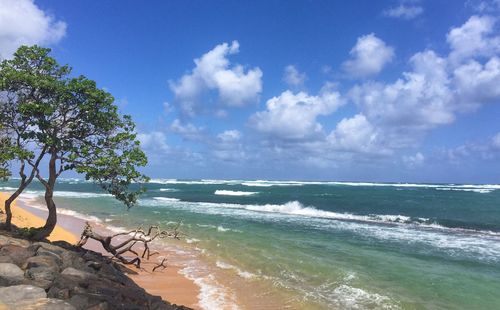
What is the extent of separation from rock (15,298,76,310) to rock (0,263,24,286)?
111 centimetres

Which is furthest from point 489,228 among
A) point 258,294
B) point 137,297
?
point 137,297

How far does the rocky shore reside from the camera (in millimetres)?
8164

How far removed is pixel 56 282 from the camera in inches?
360

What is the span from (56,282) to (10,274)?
98 cm

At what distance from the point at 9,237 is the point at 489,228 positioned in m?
32.8

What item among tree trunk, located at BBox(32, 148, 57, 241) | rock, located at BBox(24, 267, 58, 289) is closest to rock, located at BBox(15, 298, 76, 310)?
rock, located at BBox(24, 267, 58, 289)

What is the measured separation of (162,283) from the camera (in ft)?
48.8

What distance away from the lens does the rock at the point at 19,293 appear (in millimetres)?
7898

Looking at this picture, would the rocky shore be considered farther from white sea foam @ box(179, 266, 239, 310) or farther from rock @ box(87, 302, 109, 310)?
white sea foam @ box(179, 266, 239, 310)

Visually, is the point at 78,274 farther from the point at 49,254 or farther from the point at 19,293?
the point at 19,293

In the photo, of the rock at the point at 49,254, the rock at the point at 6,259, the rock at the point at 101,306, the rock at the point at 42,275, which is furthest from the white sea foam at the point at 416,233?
the rock at the point at 6,259

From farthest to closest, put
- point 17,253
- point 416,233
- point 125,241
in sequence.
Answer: point 416,233 < point 125,241 < point 17,253

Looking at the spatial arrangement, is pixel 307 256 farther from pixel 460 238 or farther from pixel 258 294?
pixel 460 238

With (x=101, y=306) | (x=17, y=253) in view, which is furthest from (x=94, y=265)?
(x=101, y=306)
